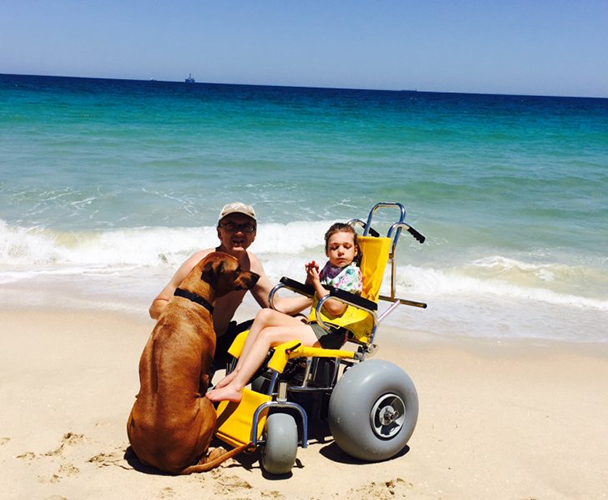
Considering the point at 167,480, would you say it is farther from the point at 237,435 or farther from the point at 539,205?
the point at 539,205

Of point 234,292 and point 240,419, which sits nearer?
point 240,419

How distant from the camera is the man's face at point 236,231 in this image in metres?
4.77

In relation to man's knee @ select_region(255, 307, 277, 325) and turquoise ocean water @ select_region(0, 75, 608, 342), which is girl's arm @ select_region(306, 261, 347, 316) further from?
turquoise ocean water @ select_region(0, 75, 608, 342)

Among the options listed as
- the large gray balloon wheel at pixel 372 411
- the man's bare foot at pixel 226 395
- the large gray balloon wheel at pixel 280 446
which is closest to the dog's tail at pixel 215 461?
the large gray balloon wheel at pixel 280 446

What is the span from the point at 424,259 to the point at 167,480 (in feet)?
23.3

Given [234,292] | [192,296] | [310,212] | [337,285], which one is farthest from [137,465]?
[310,212]

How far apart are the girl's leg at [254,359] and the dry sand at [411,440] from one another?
41cm

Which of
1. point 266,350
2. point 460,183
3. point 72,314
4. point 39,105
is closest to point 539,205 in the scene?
point 460,183

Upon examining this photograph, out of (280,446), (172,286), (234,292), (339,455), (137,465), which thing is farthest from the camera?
(234,292)

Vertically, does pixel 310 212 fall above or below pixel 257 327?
below

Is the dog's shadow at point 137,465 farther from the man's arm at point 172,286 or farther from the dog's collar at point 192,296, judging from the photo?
the dog's collar at point 192,296

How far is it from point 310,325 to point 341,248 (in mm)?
583

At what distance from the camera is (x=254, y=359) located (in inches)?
169

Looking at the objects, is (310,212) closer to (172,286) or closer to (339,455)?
(172,286)
